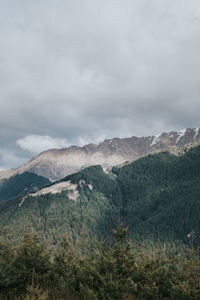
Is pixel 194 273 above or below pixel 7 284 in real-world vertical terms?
below

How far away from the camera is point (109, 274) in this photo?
13383 millimetres

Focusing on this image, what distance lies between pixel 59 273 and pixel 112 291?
823cm

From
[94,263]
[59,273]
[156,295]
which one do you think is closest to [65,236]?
[59,273]

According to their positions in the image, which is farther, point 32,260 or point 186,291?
point 32,260

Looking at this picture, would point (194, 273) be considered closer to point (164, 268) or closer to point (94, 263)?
point (164, 268)

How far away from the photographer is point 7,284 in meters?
13.8

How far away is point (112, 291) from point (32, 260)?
6874 mm

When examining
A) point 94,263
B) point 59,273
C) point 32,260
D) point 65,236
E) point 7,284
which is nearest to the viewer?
point 7,284

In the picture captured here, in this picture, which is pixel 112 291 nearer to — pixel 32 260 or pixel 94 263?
pixel 94 263

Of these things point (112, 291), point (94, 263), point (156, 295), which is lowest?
point (156, 295)

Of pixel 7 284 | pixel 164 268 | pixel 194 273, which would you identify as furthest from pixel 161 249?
pixel 7 284

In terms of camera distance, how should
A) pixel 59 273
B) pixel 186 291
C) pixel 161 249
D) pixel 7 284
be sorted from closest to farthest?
pixel 186 291, pixel 7 284, pixel 161 249, pixel 59 273

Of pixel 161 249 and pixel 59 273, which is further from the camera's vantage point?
pixel 59 273

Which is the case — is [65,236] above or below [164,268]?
above
